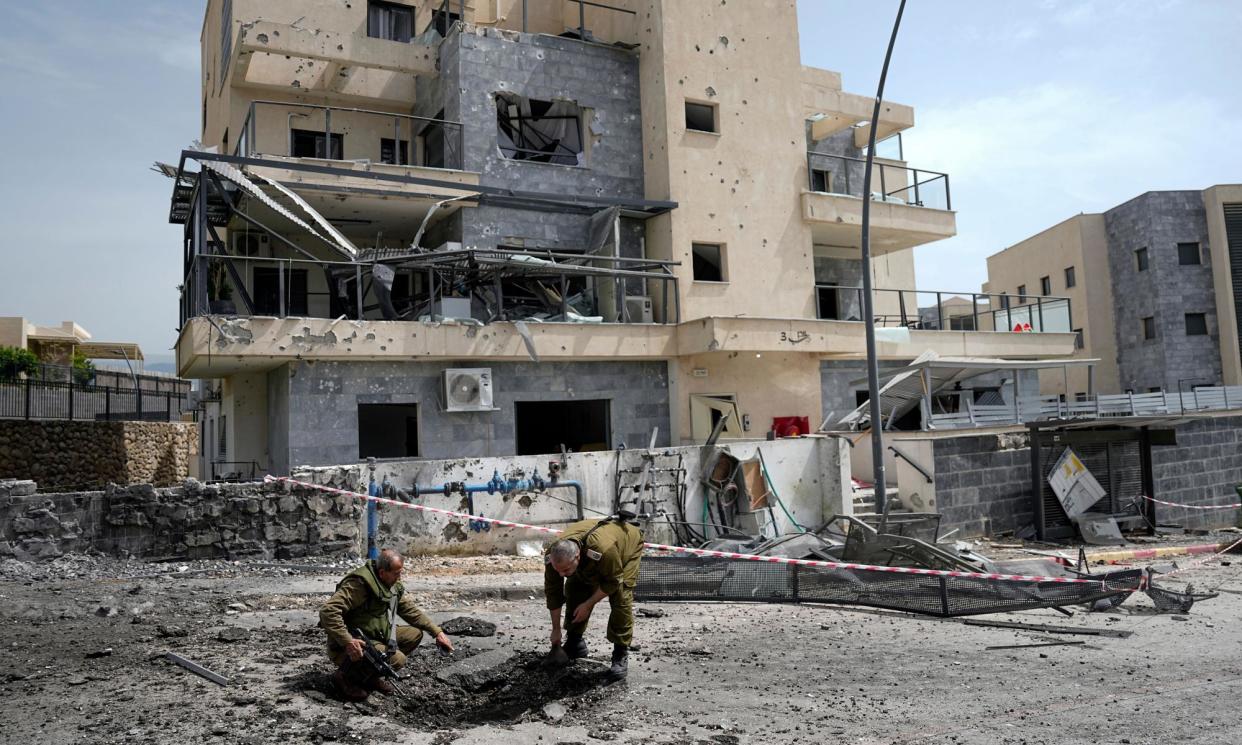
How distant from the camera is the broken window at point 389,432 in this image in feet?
77.5

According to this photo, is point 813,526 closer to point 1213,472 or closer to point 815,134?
point 1213,472

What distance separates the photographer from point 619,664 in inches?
259

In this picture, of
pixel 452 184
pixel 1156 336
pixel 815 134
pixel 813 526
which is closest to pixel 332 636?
pixel 813 526

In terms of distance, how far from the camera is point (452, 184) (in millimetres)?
17484

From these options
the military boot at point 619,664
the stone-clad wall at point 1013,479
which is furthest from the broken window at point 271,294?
the military boot at point 619,664

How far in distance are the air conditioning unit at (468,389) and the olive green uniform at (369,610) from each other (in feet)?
32.2

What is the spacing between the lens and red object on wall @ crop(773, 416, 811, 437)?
19766 millimetres

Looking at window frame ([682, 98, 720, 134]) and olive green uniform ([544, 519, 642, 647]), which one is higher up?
→ window frame ([682, 98, 720, 134])

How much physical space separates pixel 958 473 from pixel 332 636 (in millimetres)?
13105

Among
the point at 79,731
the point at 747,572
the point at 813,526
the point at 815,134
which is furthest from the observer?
the point at 815,134

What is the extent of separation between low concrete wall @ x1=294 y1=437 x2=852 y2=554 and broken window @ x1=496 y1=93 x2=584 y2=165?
8944 millimetres

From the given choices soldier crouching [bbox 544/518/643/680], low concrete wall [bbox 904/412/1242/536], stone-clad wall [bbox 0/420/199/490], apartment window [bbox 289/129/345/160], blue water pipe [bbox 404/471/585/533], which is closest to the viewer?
soldier crouching [bbox 544/518/643/680]

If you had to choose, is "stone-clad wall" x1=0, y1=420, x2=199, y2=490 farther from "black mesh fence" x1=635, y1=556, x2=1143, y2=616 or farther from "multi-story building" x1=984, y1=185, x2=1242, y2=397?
"multi-story building" x1=984, y1=185, x2=1242, y2=397

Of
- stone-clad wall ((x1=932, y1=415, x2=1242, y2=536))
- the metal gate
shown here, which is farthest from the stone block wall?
the metal gate
